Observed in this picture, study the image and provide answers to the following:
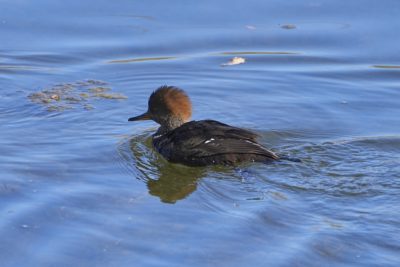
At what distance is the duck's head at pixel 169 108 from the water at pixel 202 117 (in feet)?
1.03

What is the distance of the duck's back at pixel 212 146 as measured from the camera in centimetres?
988

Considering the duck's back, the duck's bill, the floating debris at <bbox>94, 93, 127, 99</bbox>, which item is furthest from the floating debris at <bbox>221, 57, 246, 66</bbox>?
the duck's back

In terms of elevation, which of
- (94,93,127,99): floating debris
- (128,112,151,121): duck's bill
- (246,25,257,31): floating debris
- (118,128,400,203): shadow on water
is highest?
(246,25,257,31): floating debris

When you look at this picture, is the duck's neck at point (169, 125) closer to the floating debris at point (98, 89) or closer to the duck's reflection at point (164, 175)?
A: the duck's reflection at point (164, 175)

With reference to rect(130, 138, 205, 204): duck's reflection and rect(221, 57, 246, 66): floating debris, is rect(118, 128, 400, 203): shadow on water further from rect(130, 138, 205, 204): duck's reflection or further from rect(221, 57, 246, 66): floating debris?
rect(221, 57, 246, 66): floating debris

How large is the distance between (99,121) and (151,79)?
64.3 inches

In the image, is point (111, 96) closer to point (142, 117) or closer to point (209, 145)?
point (142, 117)

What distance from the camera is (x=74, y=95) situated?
11594 millimetres

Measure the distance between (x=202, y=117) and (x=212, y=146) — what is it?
1310mm

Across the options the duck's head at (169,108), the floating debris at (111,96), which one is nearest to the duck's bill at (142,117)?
the duck's head at (169,108)

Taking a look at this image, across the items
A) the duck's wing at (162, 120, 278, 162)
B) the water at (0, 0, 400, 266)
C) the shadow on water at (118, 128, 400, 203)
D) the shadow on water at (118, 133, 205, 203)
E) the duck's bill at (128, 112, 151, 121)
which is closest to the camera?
the water at (0, 0, 400, 266)

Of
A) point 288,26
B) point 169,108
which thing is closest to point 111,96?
point 169,108

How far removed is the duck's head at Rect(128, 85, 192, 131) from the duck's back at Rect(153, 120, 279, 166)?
526 mm

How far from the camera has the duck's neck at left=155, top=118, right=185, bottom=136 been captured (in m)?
10.9
